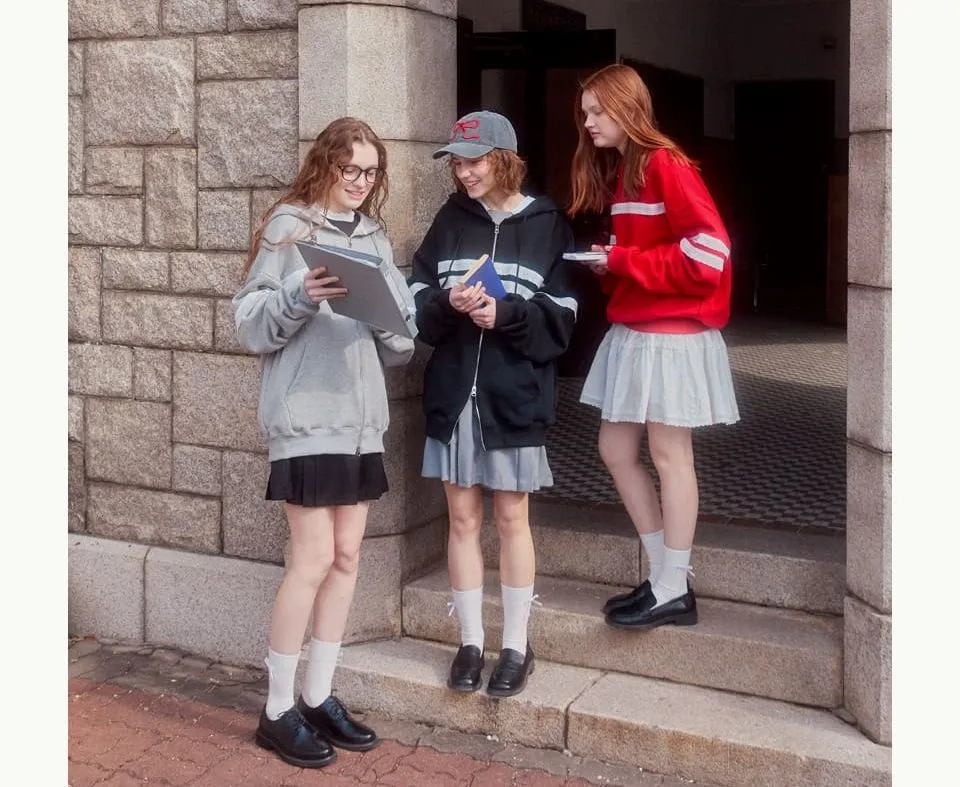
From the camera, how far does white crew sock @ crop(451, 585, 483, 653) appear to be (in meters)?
4.59

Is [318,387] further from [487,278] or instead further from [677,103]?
[677,103]

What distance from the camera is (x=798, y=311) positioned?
15.5 metres

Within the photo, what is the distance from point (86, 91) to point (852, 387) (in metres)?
3.29

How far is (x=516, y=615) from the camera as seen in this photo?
4.54 metres

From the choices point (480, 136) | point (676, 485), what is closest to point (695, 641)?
point (676, 485)

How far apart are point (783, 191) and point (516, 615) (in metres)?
13.0

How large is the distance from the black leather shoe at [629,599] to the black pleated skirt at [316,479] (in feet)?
3.50

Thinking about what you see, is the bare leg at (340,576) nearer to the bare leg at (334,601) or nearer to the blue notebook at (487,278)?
the bare leg at (334,601)

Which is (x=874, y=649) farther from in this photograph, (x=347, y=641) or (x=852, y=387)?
(x=347, y=641)

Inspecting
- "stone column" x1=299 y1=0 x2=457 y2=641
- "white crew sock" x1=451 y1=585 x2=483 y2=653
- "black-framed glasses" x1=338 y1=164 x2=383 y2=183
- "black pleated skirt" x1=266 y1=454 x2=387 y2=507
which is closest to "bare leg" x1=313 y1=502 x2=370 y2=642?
"black pleated skirt" x1=266 y1=454 x2=387 y2=507

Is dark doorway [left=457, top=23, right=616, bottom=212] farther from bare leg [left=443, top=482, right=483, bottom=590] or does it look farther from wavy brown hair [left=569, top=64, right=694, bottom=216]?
bare leg [left=443, top=482, right=483, bottom=590]

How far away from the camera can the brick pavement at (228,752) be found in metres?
4.32

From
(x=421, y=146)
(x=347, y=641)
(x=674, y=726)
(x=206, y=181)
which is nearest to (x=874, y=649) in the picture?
(x=674, y=726)

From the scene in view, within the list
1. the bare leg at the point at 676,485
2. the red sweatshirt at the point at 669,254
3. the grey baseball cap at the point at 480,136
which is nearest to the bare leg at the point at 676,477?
the bare leg at the point at 676,485
